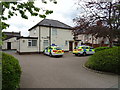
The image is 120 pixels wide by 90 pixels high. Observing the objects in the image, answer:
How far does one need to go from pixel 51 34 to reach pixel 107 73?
1295 cm

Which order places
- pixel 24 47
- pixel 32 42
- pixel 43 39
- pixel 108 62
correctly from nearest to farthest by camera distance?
pixel 108 62 < pixel 24 47 < pixel 32 42 < pixel 43 39

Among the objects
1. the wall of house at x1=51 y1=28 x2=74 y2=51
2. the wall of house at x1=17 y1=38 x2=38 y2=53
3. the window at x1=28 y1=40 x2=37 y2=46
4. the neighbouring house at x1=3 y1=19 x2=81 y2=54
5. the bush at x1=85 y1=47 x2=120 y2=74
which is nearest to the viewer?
the bush at x1=85 y1=47 x2=120 y2=74

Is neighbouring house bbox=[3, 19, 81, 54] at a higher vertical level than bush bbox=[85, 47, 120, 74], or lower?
higher

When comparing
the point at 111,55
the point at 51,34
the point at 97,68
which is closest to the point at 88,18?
the point at 111,55

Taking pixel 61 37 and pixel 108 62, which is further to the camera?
pixel 61 37

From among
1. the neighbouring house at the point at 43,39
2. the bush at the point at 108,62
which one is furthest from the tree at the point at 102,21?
the neighbouring house at the point at 43,39

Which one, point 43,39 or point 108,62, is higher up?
point 43,39

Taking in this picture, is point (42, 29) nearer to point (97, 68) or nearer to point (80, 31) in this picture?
point (80, 31)

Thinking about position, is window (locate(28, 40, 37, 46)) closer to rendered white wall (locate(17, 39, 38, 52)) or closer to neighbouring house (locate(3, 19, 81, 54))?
neighbouring house (locate(3, 19, 81, 54))

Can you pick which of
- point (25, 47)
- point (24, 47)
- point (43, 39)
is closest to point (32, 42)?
point (25, 47)

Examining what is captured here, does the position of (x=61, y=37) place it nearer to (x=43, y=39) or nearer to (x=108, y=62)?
(x=43, y=39)

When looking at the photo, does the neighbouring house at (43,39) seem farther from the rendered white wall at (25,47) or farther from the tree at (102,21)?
the tree at (102,21)

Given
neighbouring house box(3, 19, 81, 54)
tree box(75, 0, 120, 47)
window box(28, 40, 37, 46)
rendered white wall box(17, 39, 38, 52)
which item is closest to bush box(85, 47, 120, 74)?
tree box(75, 0, 120, 47)

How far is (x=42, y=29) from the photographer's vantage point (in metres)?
15.9
